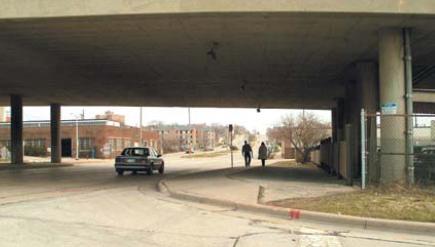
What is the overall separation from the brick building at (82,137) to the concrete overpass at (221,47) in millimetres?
38758

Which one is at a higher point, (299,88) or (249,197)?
(299,88)

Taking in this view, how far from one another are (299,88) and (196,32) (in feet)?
61.9

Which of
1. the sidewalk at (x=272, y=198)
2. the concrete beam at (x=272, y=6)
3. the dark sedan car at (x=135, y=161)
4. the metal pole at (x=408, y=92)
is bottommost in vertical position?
the sidewalk at (x=272, y=198)

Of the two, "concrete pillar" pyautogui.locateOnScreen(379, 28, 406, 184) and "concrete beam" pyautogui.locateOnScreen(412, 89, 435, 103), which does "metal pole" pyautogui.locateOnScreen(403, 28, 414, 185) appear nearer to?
"concrete pillar" pyautogui.locateOnScreen(379, 28, 406, 184)

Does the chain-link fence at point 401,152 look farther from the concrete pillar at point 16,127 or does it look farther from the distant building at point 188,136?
the distant building at point 188,136

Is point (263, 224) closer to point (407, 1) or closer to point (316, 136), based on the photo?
point (407, 1)

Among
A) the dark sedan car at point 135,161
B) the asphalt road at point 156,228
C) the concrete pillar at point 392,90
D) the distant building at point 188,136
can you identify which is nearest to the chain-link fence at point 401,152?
the concrete pillar at point 392,90

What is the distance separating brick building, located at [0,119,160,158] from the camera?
77.9 meters

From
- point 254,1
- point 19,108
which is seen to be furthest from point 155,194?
point 19,108

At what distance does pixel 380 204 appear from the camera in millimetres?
13484

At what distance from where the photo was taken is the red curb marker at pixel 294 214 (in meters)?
12.6

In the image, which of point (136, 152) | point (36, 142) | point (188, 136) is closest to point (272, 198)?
point (136, 152)

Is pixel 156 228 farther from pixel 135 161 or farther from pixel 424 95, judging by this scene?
pixel 424 95

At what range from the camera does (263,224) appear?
1182cm
